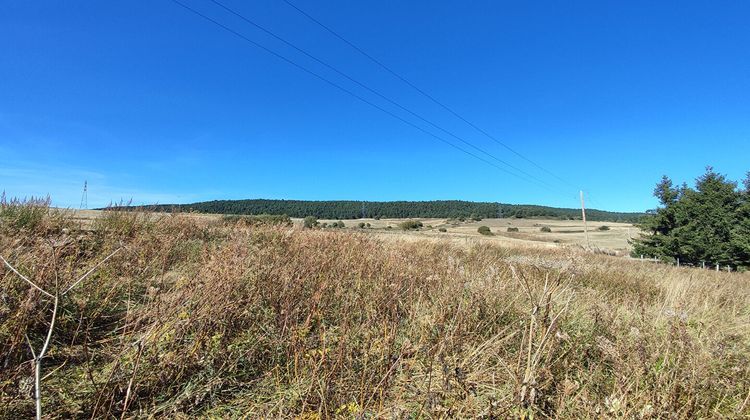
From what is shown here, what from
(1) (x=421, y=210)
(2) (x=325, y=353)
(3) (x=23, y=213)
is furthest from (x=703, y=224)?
(1) (x=421, y=210)

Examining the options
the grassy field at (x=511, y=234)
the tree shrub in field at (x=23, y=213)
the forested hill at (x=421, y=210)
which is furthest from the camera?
the forested hill at (x=421, y=210)

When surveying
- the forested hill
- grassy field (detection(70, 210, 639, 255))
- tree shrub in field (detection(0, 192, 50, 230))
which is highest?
the forested hill

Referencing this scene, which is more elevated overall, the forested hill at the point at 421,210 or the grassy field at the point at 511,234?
the forested hill at the point at 421,210

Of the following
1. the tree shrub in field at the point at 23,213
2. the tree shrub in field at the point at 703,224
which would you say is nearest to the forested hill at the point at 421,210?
the tree shrub in field at the point at 703,224

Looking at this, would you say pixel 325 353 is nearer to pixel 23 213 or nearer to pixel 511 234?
pixel 23 213

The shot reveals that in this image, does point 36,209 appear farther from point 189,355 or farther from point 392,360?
point 392,360

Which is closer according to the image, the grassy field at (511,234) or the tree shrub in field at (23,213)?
the tree shrub in field at (23,213)

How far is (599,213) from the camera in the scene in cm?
15800

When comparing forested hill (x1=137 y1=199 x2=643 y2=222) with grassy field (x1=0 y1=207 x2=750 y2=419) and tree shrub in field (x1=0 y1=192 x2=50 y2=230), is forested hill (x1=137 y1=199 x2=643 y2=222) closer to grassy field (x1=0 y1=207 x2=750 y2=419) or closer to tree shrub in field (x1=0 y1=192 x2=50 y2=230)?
tree shrub in field (x1=0 y1=192 x2=50 y2=230)

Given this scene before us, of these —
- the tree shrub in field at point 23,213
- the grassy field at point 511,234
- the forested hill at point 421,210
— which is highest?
the forested hill at point 421,210

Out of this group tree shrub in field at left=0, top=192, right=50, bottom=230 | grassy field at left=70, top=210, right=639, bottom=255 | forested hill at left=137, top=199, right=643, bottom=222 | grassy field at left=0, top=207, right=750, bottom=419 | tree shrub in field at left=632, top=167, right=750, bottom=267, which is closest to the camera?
grassy field at left=0, top=207, right=750, bottom=419

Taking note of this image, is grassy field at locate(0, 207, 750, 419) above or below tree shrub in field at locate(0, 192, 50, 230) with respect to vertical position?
below

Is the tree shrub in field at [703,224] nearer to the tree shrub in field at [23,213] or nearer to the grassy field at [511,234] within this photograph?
the grassy field at [511,234]

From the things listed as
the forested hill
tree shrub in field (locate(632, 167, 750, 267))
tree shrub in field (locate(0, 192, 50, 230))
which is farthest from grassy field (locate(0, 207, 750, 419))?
the forested hill
